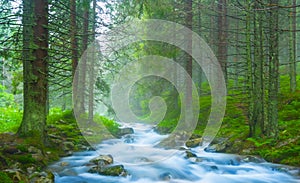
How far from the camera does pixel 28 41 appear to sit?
26.2ft

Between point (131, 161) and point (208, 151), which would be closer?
point (131, 161)

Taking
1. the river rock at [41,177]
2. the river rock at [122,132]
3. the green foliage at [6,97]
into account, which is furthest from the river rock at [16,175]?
the river rock at [122,132]

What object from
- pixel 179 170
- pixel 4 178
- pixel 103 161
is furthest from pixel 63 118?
pixel 4 178

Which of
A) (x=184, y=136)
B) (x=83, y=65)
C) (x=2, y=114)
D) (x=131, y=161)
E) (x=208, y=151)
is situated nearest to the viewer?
(x=131, y=161)

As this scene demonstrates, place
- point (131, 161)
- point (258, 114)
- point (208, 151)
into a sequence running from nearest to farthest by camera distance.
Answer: point (131, 161) → point (258, 114) → point (208, 151)

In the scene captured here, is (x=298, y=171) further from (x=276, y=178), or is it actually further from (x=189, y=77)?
(x=189, y=77)

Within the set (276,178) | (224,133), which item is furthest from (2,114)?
(276,178)

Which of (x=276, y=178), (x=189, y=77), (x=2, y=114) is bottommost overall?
(x=276, y=178)

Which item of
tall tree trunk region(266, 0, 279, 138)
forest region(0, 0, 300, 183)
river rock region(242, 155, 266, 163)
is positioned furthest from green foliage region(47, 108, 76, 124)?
tall tree trunk region(266, 0, 279, 138)

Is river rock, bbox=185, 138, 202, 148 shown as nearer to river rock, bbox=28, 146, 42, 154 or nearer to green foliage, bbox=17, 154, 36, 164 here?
river rock, bbox=28, 146, 42, 154

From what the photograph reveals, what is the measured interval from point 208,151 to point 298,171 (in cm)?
390

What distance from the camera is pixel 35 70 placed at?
317 inches

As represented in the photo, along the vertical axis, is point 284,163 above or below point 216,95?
below

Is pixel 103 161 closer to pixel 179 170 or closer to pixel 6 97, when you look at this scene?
pixel 179 170
